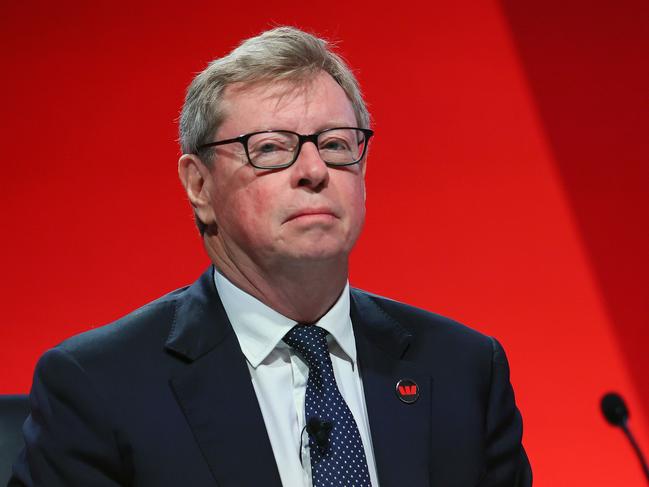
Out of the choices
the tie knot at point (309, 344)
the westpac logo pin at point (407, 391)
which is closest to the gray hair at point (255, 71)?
the tie knot at point (309, 344)

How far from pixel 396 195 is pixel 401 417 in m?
0.93

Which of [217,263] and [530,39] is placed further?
[530,39]

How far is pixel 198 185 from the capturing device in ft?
5.73

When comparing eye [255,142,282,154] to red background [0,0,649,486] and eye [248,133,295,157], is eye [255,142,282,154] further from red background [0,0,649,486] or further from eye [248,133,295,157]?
red background [0,0,649,486]

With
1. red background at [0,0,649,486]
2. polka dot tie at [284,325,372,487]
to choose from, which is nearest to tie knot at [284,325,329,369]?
polka dot tie at [284,325,372,487]

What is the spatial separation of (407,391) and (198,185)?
→ 50 centimetres

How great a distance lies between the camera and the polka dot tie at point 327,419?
5.10 feet

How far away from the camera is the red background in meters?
2.42

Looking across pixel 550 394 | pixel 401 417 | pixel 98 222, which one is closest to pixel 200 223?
pixel 401 417

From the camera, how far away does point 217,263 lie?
1740 mm

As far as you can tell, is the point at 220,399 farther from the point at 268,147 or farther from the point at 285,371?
the point at 268,147

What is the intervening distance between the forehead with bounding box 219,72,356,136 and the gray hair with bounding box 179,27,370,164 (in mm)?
12

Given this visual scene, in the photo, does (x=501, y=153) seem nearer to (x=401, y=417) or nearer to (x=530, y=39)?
(x=530, y=39)

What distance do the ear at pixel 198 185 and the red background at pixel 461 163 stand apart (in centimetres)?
70
